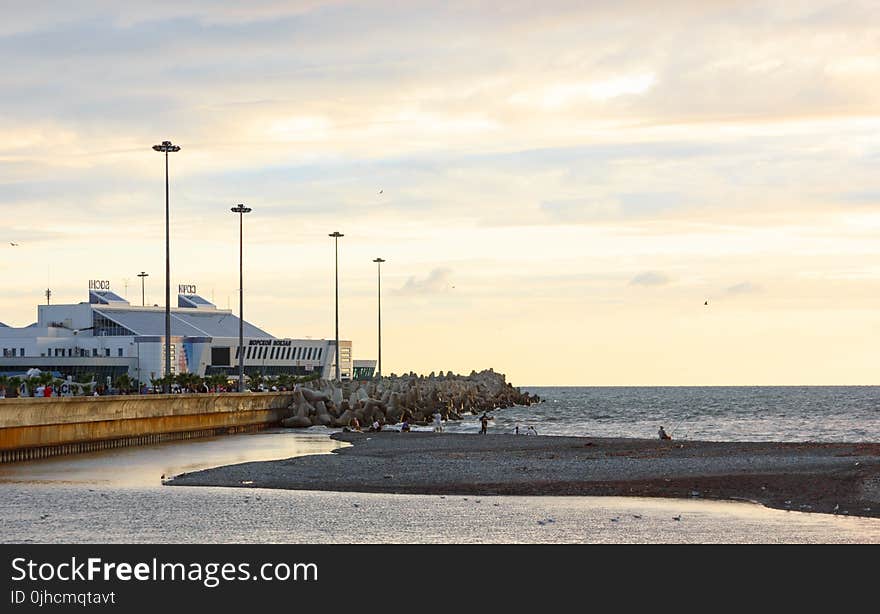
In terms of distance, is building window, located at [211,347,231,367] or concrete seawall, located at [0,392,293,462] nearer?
concrete seawall, located at [0,392,293,462]

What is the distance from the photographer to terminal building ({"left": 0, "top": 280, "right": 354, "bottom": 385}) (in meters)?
153

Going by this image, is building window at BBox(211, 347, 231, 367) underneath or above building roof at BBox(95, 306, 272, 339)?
underneath

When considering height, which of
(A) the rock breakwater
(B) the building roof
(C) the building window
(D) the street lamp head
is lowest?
(A) the rock breakwater

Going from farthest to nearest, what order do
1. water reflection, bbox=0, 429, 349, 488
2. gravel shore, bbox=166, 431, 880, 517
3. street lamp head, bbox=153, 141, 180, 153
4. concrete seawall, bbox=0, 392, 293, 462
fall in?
street lamp head, bbox=153, 141, 180, 153, concrete seawall, bbox=0, 392, 293, 462, water reflection, bbox=0, 429, 349, 488, gravel shore, bbox=166, 431, 880, 517

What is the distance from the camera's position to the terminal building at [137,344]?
15338 cm

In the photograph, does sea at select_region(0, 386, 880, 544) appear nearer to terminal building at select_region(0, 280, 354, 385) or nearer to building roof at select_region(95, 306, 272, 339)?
terminal building at select_region(0, 280, 354, 385)

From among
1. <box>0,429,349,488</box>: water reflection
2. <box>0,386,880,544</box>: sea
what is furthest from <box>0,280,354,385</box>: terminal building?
<box>0,386,880,544</box>: sea

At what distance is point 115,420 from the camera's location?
62.5 metres

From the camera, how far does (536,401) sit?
6772 inches
